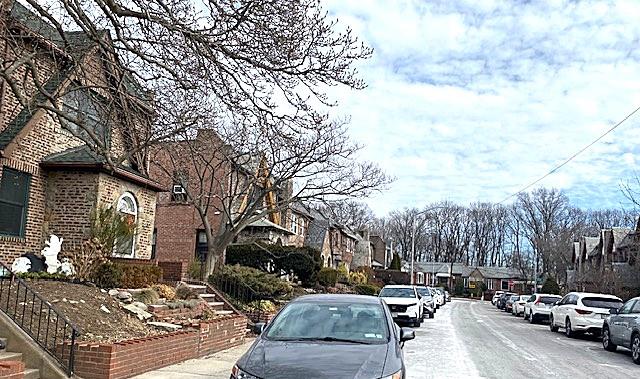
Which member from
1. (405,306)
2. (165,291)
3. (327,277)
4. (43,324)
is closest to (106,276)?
(165,291)

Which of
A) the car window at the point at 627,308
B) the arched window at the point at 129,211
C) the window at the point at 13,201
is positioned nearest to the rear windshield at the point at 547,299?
the car window at the point at 627,308

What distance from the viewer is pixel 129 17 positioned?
1003cm

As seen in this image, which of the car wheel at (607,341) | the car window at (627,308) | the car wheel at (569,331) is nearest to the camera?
the car window at (627,308)

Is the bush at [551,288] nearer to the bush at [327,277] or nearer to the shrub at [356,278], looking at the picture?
the shrub at [356,278]

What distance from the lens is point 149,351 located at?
10258mm

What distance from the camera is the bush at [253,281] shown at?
20062 millimetres

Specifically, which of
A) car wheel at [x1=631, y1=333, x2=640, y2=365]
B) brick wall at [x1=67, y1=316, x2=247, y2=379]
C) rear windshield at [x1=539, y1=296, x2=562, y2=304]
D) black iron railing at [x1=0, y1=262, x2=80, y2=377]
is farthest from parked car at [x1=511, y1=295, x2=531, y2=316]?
black iron railing at [x1=0, y1=262, x2=80, y2=377]

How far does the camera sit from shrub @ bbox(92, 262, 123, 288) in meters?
13.5

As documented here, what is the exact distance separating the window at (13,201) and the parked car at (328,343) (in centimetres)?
1023

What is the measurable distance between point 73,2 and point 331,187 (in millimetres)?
16027

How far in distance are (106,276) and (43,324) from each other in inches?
137

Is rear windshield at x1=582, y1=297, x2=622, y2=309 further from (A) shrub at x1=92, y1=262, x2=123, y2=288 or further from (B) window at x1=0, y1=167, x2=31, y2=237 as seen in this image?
(B) window at x1=0, y1=167, x2=31, y2=237

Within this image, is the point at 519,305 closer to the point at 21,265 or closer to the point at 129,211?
the point at 129,211

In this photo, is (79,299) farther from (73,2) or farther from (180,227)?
(180,227)
